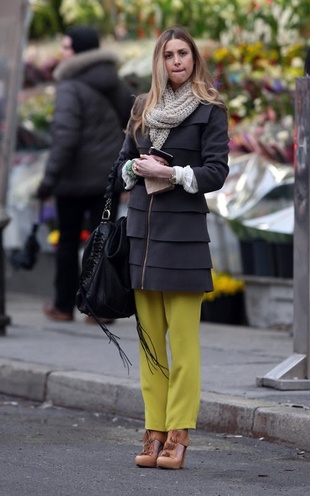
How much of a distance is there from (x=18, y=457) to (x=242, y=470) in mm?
982

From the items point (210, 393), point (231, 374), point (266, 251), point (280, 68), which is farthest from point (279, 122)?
point (210, 393)

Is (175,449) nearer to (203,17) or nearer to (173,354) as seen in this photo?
(173,354)

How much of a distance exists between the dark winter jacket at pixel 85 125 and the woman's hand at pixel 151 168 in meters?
4.46

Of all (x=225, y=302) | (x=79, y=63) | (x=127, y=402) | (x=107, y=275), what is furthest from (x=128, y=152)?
(x=225, y=302)

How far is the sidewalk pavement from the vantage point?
21.9 ft

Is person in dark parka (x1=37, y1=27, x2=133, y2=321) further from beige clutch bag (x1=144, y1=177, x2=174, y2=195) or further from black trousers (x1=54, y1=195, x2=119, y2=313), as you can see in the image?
beige clutch bag (x1=144, y1=177, x2=174, y2=195)

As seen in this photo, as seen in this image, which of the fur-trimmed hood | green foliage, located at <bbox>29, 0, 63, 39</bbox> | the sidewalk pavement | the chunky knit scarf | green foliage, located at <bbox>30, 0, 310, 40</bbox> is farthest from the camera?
green foliage, located at <bbox>29, 0, 63, 39</bbox>

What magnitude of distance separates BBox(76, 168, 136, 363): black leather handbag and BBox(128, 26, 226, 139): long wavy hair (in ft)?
1.33

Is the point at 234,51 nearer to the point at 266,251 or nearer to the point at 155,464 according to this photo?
the point at 266,251

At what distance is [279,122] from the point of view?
11.6m

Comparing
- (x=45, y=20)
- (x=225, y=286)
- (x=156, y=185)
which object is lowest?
(x=225, y=286)

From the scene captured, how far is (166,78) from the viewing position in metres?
5.72

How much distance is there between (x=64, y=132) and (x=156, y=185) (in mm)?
4511

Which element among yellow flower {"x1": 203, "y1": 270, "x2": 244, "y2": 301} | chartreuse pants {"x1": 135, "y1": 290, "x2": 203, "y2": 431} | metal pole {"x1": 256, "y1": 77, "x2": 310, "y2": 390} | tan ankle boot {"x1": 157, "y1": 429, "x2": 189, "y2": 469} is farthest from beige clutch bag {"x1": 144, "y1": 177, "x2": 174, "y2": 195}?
yellow flower {"x1": 203, "y1": 270, "x2": 244, "y2": 301}
